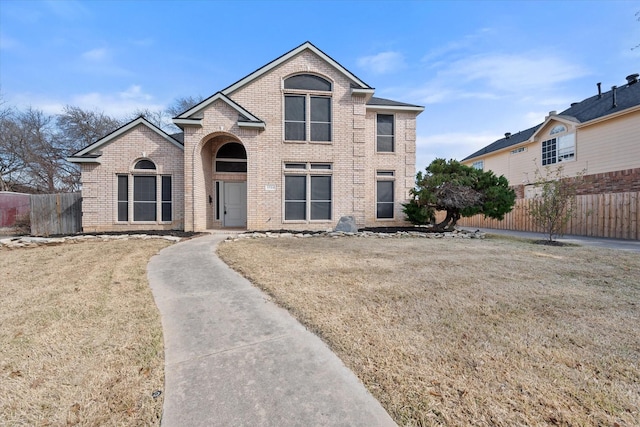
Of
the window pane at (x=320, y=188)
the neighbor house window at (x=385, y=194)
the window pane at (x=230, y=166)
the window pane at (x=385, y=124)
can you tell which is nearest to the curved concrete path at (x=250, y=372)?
the window pane at (x=320, y=188)

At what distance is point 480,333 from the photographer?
8.80 ft

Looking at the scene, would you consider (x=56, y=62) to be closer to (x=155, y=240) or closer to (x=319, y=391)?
(x=155, y=240)

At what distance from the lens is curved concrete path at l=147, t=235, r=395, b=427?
168 centimetres

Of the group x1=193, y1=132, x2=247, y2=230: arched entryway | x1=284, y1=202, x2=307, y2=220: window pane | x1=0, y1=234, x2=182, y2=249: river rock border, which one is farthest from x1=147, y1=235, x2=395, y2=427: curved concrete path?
x1=193, y1=132, x2=247, y2=230: arched entryway

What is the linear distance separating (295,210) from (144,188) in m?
6.38

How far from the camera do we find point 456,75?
14.1 meters

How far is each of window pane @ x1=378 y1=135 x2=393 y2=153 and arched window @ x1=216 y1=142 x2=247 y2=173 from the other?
21.2 ft

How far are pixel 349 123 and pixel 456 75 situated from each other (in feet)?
21.6

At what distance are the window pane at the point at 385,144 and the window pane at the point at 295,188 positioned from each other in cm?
430

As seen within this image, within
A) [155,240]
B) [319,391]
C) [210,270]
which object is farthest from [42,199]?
[319,391]

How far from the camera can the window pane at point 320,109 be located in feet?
40.0

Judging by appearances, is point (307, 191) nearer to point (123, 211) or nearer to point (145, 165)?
point (145, 165)

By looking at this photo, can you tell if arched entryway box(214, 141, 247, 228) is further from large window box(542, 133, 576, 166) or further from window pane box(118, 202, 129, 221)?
large window box(542, 133, 576, 166)

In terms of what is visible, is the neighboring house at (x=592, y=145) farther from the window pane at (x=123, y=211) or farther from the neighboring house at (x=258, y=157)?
the window pane at (x=123, y=211)
